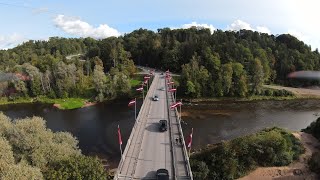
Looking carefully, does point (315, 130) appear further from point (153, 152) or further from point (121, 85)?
point (121, 85)

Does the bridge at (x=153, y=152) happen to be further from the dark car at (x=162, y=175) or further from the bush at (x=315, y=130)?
the bush at (x=315, y=130)

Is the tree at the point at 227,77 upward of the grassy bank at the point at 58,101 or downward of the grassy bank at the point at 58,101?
upward

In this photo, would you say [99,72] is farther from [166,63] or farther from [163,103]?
[163,103]

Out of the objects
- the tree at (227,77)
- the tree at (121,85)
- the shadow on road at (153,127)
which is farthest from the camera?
the tree at (121,85)

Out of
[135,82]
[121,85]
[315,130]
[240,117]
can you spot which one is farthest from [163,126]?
[135,82]

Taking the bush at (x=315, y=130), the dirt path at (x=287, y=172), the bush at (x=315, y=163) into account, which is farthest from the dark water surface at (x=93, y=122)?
the bush at (x=315, y=130)

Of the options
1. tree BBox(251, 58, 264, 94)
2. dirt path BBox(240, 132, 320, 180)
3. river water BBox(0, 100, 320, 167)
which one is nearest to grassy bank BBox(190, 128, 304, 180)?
dirt path BBox(240, 132, 320, 180)

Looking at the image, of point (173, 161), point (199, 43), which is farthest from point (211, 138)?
point (199, 43)
